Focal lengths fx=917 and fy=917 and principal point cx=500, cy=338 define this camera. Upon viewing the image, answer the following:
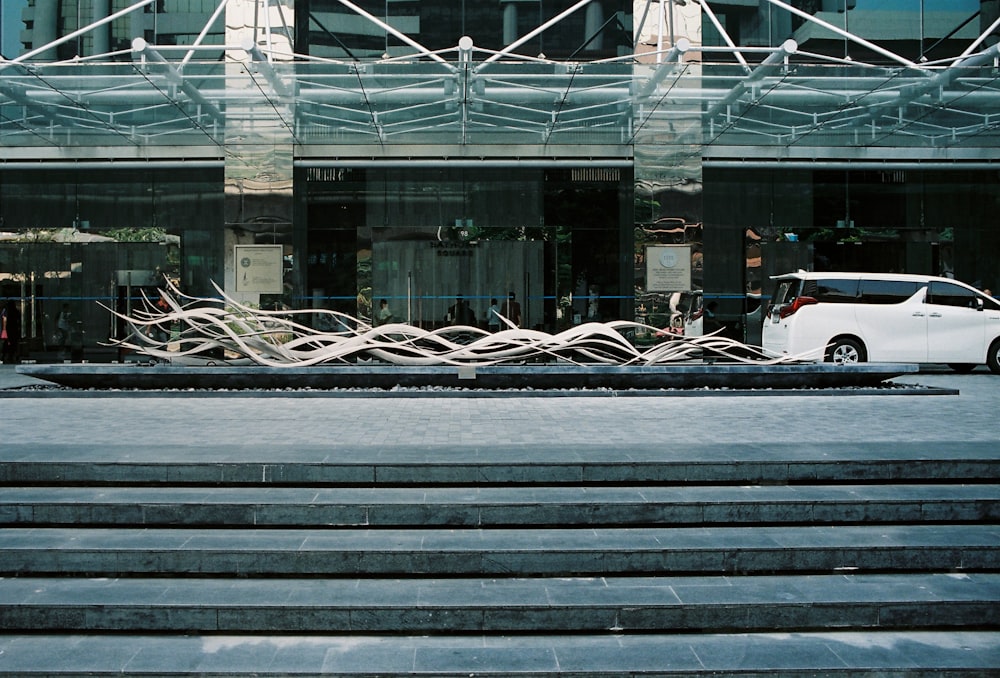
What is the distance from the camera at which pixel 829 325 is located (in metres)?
16.4

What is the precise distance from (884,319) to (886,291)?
1.89ft

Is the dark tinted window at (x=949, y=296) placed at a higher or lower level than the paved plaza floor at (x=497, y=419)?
higher

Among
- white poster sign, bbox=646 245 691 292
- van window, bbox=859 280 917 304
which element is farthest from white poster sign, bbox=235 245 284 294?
van window, bbox=859 280 917 304

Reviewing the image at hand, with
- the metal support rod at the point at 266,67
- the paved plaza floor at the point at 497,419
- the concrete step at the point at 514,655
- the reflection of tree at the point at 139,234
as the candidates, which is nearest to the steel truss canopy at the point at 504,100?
the metal support rod at the point at 266,67

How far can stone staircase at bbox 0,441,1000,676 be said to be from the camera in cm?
457

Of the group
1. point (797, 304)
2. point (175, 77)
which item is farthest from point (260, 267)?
point (797, 304)

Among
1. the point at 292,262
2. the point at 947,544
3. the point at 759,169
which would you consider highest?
the point at 759,169

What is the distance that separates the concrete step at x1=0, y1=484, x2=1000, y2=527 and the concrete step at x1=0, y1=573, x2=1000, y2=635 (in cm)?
78

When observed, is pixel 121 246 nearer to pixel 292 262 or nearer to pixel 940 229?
pixel 292 262

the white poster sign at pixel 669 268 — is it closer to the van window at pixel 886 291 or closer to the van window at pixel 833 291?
the van window at pixel 833 291

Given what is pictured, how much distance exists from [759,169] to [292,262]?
35.6 feet

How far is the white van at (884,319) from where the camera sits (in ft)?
53.8

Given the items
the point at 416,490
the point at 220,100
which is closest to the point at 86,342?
the point at 220,100

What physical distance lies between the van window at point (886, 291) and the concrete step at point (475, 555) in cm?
1197
